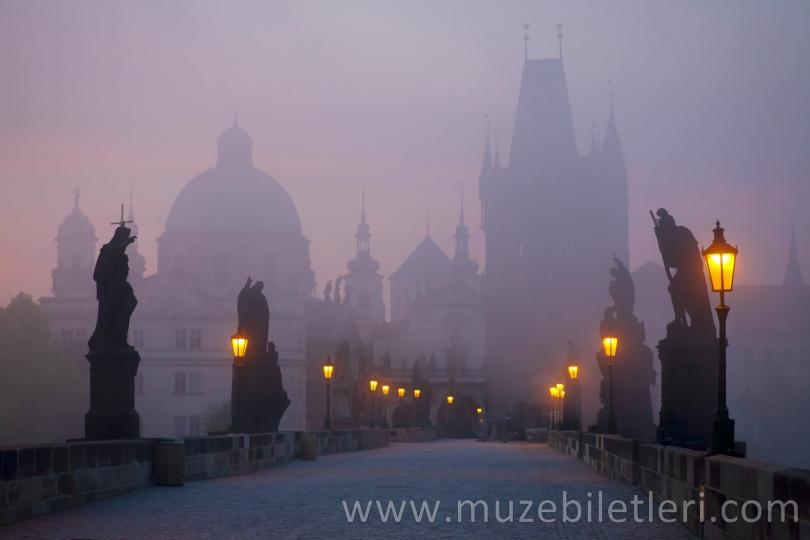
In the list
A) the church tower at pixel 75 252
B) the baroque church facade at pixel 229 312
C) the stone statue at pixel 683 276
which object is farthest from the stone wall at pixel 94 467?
the church tower at pixel 75 252

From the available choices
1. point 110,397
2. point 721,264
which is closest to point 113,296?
point 110,397

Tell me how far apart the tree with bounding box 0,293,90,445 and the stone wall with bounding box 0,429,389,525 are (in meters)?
51.4

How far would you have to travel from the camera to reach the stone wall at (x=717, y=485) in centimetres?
965

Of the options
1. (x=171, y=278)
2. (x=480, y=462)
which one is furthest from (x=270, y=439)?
(x=171, y=278)

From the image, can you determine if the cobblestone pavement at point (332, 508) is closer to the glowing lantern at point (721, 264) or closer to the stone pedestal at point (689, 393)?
the stone pedestal at point (689, 393)

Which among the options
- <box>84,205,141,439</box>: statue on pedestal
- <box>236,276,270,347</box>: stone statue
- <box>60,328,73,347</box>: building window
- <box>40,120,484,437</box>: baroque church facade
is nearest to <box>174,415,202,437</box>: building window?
<box>40,120,484,437</box>: baroque church facade

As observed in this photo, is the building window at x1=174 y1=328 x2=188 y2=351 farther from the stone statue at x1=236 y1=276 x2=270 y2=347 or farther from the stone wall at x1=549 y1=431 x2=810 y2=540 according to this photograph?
the stone wall at x1=549 y1=431 x2=810 y2=540

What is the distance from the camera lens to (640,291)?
133 metres

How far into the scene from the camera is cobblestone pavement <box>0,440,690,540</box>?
14.6 metres

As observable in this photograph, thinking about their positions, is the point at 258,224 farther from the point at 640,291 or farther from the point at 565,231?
the point at 640,291

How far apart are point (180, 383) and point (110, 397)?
83.6 meters

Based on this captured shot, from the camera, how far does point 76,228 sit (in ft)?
377

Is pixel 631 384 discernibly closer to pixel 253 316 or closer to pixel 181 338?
pixel 253 316

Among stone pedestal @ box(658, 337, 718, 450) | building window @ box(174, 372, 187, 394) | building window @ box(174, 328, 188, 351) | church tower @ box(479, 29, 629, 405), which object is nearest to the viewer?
stone pedestal @ box(658, 337, 718, 450)
